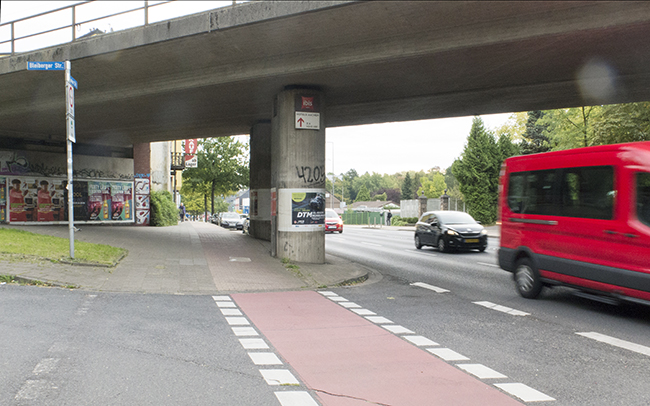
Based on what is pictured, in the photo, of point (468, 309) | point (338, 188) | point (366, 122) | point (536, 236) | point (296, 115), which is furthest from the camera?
point (338, 188)

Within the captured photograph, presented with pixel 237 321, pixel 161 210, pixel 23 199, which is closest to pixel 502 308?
pixel 237 321

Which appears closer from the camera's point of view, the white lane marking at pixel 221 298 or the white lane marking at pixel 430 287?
the white lane marking at pixel 221 298

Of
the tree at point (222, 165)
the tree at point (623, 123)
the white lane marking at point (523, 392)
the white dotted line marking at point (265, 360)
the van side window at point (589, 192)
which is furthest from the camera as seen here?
the tree at point (222, 165)

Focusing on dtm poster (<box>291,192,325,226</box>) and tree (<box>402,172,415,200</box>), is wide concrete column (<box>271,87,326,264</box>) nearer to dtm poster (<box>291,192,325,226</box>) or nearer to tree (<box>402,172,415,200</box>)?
dtm poster (<box>291,192,325,226</box>)

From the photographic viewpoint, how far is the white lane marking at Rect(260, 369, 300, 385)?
438 cm

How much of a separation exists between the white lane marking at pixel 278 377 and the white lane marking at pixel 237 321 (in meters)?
2.01

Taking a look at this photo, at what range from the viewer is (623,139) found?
22703 millimetres

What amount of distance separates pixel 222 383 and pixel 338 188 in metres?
157

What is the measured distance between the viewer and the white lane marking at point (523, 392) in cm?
408

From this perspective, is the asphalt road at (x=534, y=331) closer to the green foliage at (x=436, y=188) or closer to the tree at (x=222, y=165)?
the tree at (x=222, y=165)

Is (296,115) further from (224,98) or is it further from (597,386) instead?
(597,386)

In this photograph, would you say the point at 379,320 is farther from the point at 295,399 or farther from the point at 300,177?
the point at 300,177

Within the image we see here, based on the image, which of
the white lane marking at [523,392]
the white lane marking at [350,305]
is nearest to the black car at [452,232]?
the white lane marking at [350,305]

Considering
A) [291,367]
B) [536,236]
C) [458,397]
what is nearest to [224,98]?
[536,236]
